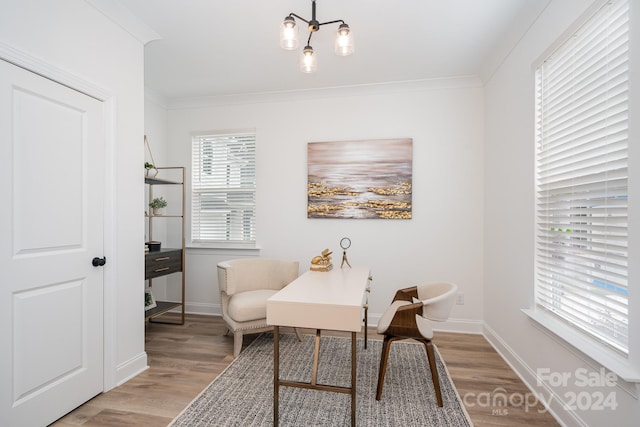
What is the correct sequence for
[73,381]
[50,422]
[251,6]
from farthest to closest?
[251,6] < [73,381] < [50,422]

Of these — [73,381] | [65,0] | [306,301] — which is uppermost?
[65,0]

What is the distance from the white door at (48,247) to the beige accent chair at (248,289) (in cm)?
103

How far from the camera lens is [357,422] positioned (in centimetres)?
191

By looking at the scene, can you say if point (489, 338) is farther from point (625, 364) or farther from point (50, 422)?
point (50, 422)

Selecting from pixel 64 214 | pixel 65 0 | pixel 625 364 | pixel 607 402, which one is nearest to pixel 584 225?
pixel 625 364

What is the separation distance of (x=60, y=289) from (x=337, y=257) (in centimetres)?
253

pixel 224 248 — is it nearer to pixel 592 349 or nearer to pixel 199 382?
pixel 199 382

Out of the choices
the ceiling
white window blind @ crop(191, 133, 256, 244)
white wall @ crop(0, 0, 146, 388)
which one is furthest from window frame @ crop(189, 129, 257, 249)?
white wall @ crop(0, 0, 146, 388)

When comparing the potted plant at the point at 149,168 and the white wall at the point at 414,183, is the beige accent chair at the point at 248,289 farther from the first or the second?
the potted plant at the point at 149,168

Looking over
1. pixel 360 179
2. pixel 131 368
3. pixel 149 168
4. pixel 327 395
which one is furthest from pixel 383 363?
pixel 149 168

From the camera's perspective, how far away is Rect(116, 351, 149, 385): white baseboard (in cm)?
237

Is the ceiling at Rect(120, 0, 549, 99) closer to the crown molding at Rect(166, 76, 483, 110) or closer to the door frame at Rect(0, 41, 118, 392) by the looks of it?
the crown molding at Rect(166, 76, 483, 110)

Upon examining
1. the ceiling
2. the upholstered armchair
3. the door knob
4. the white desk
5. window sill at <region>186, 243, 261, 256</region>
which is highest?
the ceiling

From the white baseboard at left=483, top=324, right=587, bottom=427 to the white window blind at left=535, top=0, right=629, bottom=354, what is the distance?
1.64 ft
